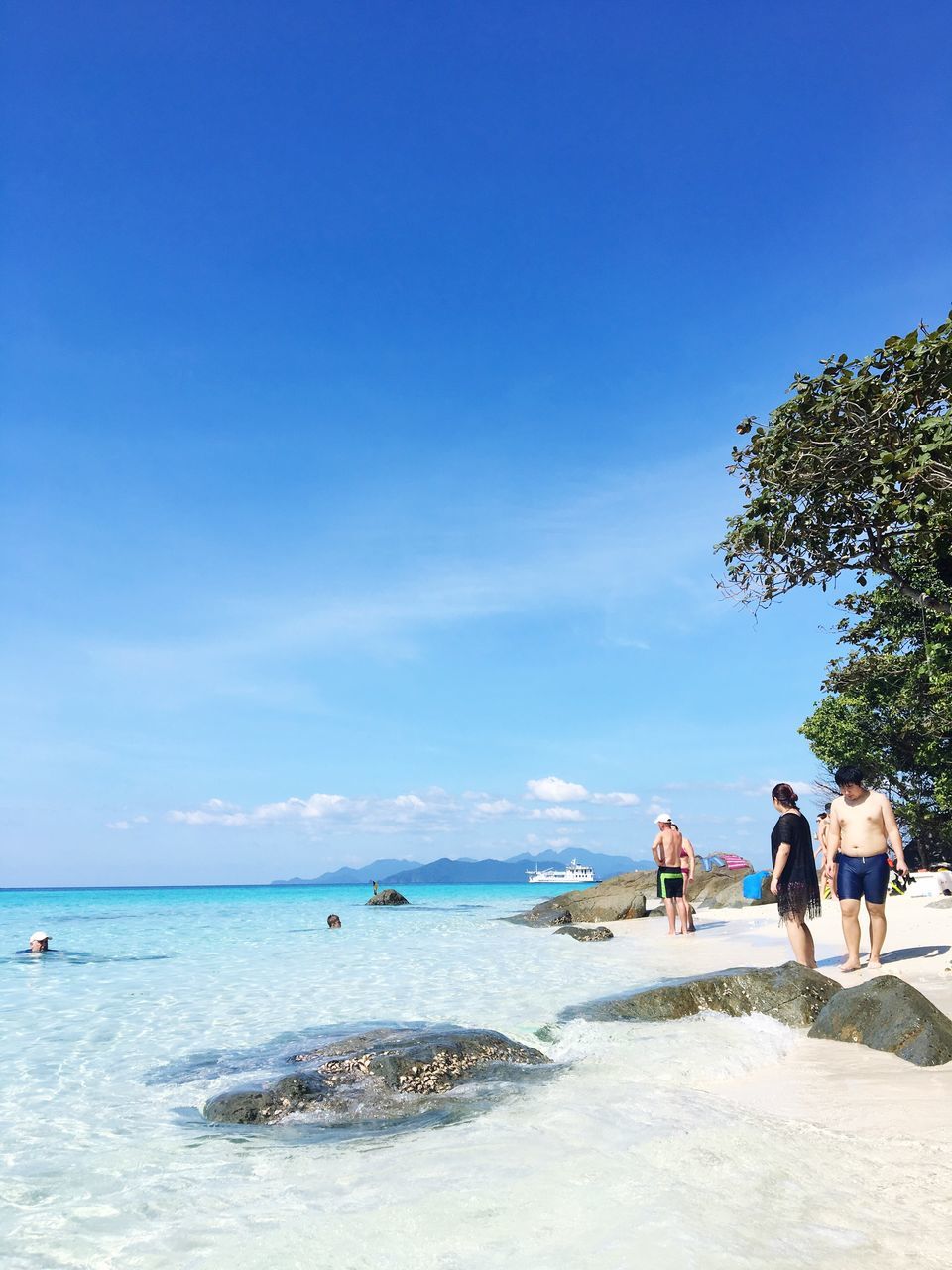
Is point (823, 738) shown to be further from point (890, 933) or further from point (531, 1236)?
point (531, 1236)

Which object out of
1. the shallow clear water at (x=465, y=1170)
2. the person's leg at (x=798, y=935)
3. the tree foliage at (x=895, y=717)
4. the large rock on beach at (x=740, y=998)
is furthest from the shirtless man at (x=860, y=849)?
the tree foliage at (x=895, y=717)

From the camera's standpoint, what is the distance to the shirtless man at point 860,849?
8992mm

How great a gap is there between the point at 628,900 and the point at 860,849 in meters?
18.4

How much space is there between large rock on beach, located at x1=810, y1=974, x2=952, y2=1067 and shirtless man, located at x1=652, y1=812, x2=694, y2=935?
9.22 meters

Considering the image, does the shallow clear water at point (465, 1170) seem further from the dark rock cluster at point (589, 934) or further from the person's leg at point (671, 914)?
the dark rock cluster at point (589, 934)

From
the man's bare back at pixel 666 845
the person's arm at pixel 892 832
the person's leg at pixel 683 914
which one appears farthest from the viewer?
the person's leg at pixel 683 914

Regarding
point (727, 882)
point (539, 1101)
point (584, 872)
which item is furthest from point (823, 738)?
point (584, 872)

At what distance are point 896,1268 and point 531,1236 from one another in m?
1.45

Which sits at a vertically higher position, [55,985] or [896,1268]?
[896,1268]

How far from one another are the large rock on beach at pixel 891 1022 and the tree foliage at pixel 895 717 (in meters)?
20.1

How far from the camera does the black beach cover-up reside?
959 cm

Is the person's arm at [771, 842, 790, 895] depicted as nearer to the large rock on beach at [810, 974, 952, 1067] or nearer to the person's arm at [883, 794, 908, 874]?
the person's arm at [883, 794, 908, 874]

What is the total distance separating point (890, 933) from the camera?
44.2 ft

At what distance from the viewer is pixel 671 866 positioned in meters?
17.2
